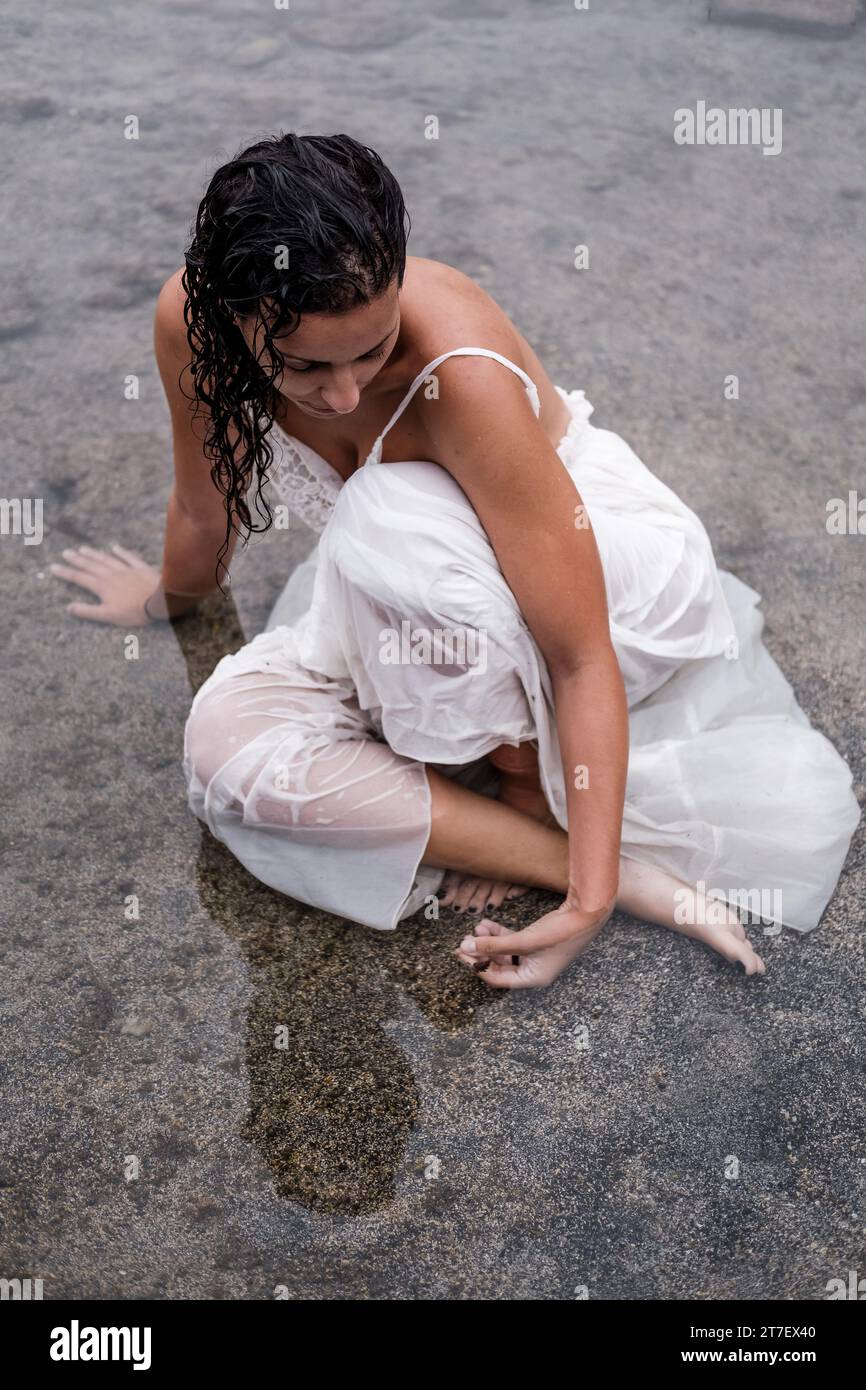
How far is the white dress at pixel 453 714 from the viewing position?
177cm

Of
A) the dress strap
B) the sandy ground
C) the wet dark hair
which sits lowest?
the sandy ground

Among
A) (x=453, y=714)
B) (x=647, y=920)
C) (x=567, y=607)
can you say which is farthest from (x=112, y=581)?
(x=647, y=920)

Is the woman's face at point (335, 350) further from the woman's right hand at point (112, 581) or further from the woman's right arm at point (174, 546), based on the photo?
the woman's right hand at point (112, 581)

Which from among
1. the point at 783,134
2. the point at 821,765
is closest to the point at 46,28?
the point at 783,134

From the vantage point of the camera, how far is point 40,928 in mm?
1940

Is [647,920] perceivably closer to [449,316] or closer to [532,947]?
[532,947]

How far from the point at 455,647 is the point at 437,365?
396mm

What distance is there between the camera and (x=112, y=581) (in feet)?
8.30

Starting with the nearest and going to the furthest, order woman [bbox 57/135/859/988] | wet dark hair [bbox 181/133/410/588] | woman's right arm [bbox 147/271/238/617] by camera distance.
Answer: wet dark hair [bbox 181/133/410/588] → woman [bbox 57/135/859/988] → woman's right arm [bbox 147/271/238/617]

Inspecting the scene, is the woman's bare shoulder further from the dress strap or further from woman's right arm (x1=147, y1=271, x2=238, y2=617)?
woman's right arm (x1=147, y1=271, x2=238, y2=617)

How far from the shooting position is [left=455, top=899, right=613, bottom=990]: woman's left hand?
68.6 inches

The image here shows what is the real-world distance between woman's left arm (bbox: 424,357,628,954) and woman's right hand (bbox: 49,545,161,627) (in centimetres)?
96

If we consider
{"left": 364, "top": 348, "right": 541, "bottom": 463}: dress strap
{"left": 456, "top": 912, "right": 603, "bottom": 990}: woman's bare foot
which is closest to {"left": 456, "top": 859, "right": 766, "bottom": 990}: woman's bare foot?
{"left": 456, "top": 912, "right": 603, "bottom": 990}: woman's bare foot
